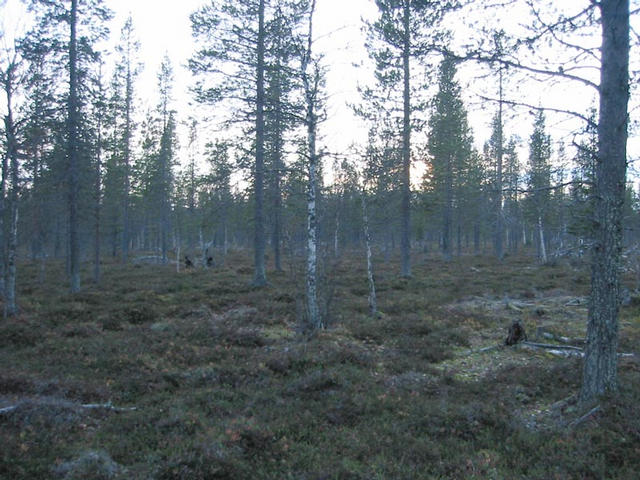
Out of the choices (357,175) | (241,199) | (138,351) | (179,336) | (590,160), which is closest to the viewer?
(590,160)

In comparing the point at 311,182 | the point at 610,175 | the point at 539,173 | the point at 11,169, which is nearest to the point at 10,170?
the point at 11,169

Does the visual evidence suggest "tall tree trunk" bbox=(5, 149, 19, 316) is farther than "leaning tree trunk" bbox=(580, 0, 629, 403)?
Yes

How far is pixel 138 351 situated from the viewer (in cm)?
916

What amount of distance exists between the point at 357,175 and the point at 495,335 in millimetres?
6101

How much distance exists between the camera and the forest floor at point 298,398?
462 cm

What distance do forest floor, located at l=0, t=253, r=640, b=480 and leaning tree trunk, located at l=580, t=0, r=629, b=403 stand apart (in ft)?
3.68

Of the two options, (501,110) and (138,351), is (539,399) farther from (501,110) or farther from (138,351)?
(138,351)

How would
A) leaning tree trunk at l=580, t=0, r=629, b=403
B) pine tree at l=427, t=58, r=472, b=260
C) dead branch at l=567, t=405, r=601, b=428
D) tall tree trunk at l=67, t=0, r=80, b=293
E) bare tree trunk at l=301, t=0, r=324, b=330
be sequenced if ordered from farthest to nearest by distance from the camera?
1. pine tree at l=427, t=58, r=472, b=260
2. tall tree trunk at l=67, t=0, r=80, b=293
3. bare tree trunk at l=301, t=0, r=324, b=330
4. leaning tree trunk at l=580, t=0, r=629, b=403
5. dead branch at l=567, t=405, r=601, b=428

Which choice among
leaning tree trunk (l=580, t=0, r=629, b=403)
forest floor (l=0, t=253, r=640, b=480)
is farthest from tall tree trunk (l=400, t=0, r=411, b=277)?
leaning tree trunk (l=580, t=0, r=629, b=403)

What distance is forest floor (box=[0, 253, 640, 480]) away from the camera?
15.2 ft

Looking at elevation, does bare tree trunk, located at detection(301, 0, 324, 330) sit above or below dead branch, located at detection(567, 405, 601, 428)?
above

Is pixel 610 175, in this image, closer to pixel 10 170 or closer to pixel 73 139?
pixel 10 170

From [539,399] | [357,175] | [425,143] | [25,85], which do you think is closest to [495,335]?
[539,399]

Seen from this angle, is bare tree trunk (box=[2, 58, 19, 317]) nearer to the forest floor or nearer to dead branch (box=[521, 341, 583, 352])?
the forest floor
